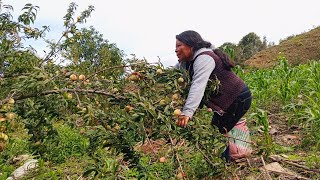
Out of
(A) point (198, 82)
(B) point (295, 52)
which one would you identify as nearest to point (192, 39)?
(A) point (198, 82)

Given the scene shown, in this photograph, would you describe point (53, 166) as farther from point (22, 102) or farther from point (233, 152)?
point (22, 102)

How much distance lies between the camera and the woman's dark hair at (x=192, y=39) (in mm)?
3119

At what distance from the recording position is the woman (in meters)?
2.95

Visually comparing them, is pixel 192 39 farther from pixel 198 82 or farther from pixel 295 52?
pixel 295 52

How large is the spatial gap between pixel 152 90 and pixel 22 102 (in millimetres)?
769

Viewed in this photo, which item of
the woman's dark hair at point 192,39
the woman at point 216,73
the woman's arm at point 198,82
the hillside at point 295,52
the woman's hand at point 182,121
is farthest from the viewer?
the hillside at point 295,52

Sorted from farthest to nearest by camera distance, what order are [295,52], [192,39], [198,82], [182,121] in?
[295,52] → [192,39] → [198,82] → [182,121]

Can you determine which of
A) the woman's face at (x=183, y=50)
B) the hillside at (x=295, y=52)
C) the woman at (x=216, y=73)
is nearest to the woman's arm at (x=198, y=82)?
the woman at (x=216, y=73)

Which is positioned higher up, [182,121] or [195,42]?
[195,42]

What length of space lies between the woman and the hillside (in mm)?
14482

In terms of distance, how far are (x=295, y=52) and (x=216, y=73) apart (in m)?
16.9

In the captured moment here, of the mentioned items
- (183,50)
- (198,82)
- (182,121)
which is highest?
(183,50)

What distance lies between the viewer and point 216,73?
319 centimetres

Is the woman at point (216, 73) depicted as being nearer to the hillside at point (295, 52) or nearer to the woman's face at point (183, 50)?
the woman's face at point (183, 50)
